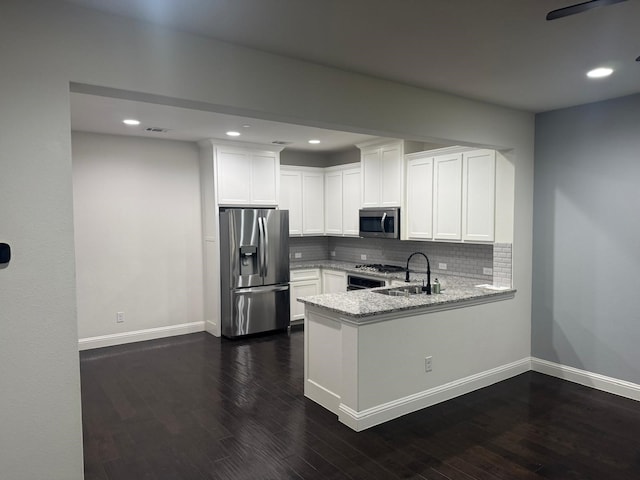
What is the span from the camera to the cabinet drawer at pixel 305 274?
6.60m

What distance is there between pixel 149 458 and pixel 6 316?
155cm

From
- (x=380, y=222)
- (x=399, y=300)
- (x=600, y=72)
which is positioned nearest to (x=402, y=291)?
(x=399, y=300)

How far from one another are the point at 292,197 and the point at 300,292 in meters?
1.48

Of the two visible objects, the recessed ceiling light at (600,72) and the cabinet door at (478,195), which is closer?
the recessed ceiling light at (600,72)

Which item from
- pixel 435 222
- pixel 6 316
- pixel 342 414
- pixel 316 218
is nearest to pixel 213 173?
pixel 316 218

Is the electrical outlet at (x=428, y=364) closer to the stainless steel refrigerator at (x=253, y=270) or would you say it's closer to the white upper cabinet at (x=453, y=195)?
the white upper cabinet at (x=453, y=195)

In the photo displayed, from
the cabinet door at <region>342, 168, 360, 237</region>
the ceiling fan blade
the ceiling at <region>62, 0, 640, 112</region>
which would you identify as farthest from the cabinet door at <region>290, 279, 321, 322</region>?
the ceiling fan blade

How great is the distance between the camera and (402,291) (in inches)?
168

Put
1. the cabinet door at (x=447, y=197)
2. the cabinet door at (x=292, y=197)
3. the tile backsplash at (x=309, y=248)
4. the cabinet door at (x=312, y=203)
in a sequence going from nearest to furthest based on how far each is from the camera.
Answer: the cabinet door at (x=447, y=197), the cabinet door at (x=292, y=197), the cabinet door at (x=312, y=203), the tile backsplash at (x=309, y=248)

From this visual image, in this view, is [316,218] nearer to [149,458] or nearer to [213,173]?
[213,173]

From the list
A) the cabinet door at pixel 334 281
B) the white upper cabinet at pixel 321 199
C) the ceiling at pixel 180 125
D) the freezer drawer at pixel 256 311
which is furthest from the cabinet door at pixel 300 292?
the ceiling at pixel 180 125

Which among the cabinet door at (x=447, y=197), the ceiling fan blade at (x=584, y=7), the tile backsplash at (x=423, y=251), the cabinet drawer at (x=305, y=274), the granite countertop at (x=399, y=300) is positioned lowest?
the cabinet drawer at (x=305, y=274)

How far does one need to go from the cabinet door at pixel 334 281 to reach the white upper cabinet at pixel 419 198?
4.13 feet

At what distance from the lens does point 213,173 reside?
5.90 meters
